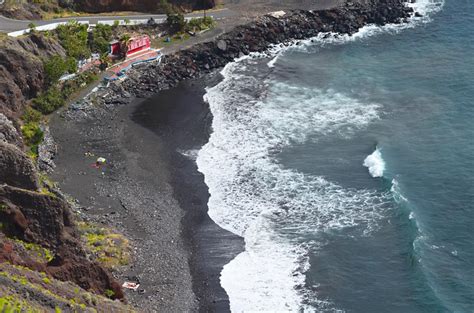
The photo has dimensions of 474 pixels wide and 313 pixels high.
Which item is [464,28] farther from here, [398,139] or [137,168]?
[137,168]

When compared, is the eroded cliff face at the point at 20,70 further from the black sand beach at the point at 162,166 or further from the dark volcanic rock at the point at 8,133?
the dark volcanic rock at the point at 8,133

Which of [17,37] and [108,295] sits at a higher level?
[17,37]

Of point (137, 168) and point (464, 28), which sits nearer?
point (137, 168)

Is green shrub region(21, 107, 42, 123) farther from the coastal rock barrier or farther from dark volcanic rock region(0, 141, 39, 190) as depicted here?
dark volcanic rock region(0, 141, 39, 190)

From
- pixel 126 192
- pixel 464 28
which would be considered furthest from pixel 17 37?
pixel 464 28

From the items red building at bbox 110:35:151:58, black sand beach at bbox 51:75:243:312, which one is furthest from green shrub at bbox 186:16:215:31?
black sand beach at bbox 51:75:243:312

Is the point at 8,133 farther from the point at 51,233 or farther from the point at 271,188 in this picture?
the point at 271,188

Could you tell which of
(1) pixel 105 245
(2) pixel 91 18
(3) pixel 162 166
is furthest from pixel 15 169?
(2) pixel 91 18
